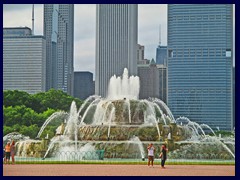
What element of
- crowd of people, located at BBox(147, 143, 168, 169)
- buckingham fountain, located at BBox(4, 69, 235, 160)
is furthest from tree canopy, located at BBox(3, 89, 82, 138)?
crowd of people, located at BBox(147, 143, 168, 169)

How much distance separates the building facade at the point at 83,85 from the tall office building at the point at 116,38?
9.89 metres

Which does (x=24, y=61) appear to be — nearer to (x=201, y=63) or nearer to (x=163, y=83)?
(x=163, y=83)

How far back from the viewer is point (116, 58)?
164 meters

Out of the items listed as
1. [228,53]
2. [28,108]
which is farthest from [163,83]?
[28,108]

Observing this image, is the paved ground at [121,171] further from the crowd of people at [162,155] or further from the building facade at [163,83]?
the building facade at [163,83]

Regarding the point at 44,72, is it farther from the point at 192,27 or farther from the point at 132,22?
the point at 192,27

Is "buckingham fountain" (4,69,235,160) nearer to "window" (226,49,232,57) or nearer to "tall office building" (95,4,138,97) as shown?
"tall office building" (95,4,138,97)

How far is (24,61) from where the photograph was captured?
153750 millimetres

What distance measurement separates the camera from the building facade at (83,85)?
16925 centimetres

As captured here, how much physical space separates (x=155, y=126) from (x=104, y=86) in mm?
123795

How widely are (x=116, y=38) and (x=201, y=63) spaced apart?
24034mm

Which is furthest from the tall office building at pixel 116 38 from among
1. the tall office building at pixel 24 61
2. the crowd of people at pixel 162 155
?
the crowd of people at pixel 162 155

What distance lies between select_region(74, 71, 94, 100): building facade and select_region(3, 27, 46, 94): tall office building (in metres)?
13.9
